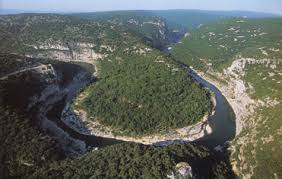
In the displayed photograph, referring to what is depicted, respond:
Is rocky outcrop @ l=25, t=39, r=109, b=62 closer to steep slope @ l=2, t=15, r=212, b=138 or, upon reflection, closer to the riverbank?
steep slope @ l=2, t=15, r=212, b=138

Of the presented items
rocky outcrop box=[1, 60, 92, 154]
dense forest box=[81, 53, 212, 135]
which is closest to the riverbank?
dense forest box=[81, 53, 212, 135]

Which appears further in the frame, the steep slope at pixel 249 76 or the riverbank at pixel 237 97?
the riverbank at pixel 237 97

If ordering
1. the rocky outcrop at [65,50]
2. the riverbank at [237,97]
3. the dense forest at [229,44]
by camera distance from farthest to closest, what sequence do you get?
the rocky outcrop at [65,50] → the dense forest at [229,44] → the riverbank at [237,97]

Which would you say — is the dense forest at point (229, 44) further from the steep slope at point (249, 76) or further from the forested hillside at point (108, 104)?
the forested hillside at point (108, 104)

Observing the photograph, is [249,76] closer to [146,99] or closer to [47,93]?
[146,99]

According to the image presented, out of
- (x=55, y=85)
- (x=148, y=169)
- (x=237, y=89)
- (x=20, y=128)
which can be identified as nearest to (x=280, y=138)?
(x=148, y=169)

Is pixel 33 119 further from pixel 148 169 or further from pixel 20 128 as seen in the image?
pixel 148 169

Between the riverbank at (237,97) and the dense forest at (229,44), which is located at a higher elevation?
the dense forest at (229,44)

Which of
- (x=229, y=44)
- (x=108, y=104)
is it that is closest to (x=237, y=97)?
(x=108, y=104)

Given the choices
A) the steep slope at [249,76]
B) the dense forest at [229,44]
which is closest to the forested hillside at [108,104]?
the steep slope at [249,76]
